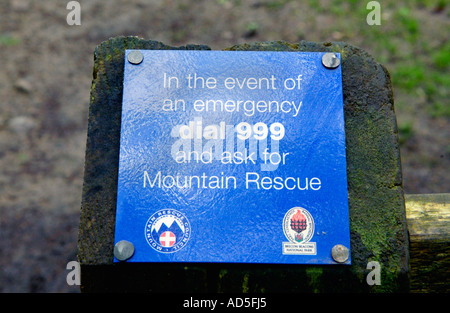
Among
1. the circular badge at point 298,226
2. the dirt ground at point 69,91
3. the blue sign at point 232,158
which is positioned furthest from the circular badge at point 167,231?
the dirt ground at point 69,91

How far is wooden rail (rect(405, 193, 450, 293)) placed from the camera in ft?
5.09

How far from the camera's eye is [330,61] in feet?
5.42

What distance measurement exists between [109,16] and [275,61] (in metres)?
2.56

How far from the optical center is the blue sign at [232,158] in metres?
1.49

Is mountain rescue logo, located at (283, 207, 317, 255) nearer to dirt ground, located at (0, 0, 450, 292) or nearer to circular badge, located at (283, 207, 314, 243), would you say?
circular badge, located at (283, 207, 314, 243)

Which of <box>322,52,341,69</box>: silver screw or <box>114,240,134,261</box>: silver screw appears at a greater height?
<box>322,52,341,69</box>: silver screw

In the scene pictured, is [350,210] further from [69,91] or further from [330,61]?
[69,91]

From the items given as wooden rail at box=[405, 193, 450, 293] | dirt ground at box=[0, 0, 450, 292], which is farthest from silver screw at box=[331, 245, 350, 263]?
dirt ground at box=[0, 0, 450, 292]

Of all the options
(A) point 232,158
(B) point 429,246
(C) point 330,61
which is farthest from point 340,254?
(C) point 330,61

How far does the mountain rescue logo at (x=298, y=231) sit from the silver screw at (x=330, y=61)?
0.53 m

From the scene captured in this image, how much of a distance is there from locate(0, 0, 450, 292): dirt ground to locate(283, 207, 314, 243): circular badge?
167 centimetres

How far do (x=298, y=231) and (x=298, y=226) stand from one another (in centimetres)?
2

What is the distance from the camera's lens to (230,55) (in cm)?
168

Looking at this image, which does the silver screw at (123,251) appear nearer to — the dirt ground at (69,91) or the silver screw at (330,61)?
the silver screw at (330,61)
